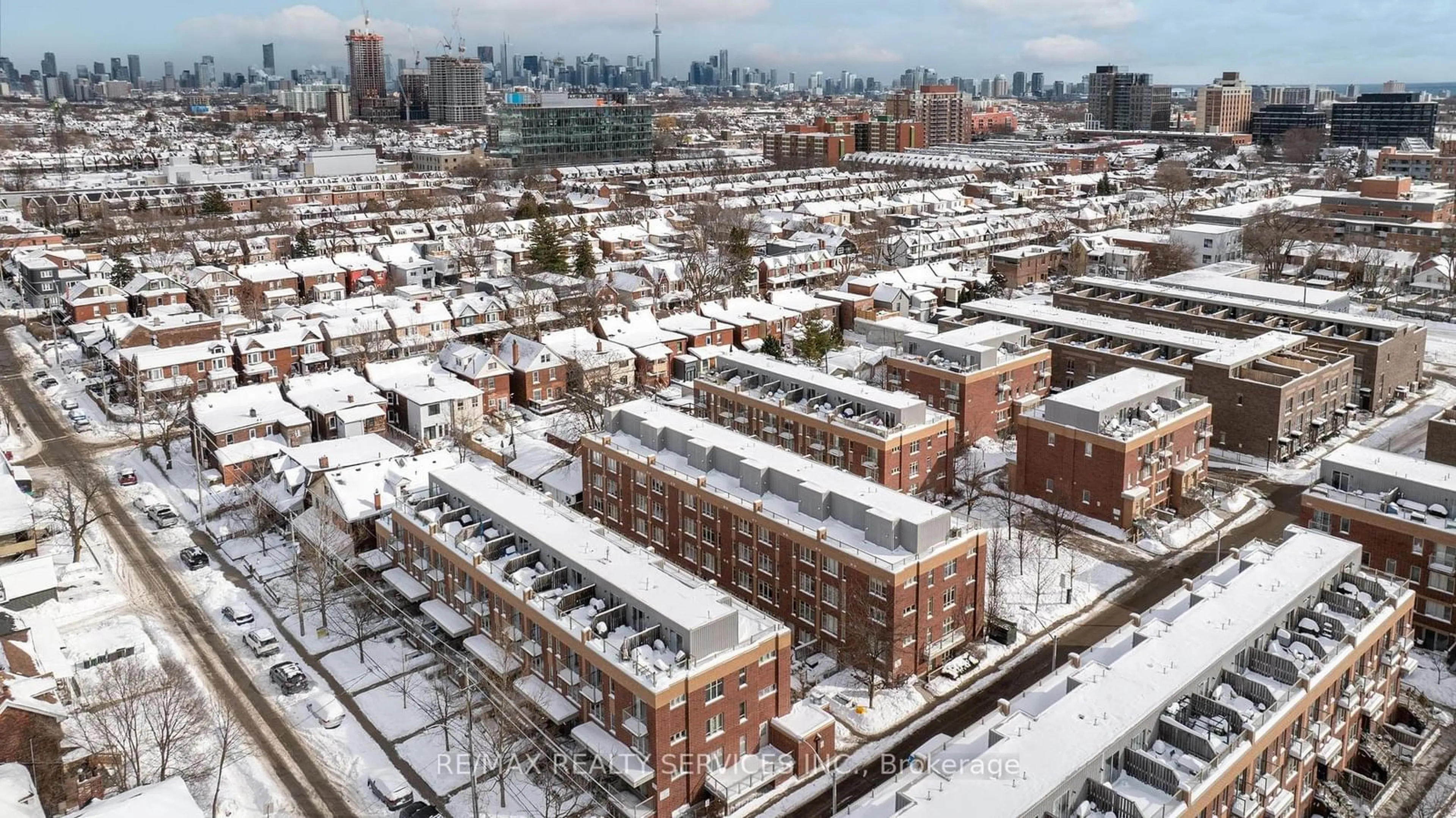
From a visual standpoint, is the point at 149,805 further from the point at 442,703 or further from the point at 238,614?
the point at 238,614

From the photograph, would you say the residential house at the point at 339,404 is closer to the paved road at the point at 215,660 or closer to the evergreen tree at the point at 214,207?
the paved road at the point at 215,660

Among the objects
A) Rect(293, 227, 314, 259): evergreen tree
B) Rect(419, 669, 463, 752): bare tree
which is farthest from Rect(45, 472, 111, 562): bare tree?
Rect(293, 227, 314, 259): evergreen tree

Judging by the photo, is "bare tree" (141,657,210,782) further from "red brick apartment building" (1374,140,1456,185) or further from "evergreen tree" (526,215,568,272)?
"red brick apartment building" (1374,140,1456,185)

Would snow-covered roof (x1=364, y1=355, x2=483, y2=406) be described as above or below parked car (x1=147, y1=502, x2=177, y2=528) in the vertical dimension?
above

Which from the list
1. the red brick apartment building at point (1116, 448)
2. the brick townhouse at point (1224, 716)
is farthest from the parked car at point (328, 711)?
the red brick apartment building at point (1116, 448)

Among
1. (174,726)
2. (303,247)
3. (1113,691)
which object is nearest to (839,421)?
(1113,691)

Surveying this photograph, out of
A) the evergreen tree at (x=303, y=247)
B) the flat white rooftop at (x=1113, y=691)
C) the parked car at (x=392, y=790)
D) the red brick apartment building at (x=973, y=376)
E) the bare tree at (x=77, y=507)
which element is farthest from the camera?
the evergreen tree at (x=303, y=247)

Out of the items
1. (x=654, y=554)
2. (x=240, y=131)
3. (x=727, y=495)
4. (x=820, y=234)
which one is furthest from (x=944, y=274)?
(x=240, y=131)

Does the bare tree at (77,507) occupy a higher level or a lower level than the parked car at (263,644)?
higher
